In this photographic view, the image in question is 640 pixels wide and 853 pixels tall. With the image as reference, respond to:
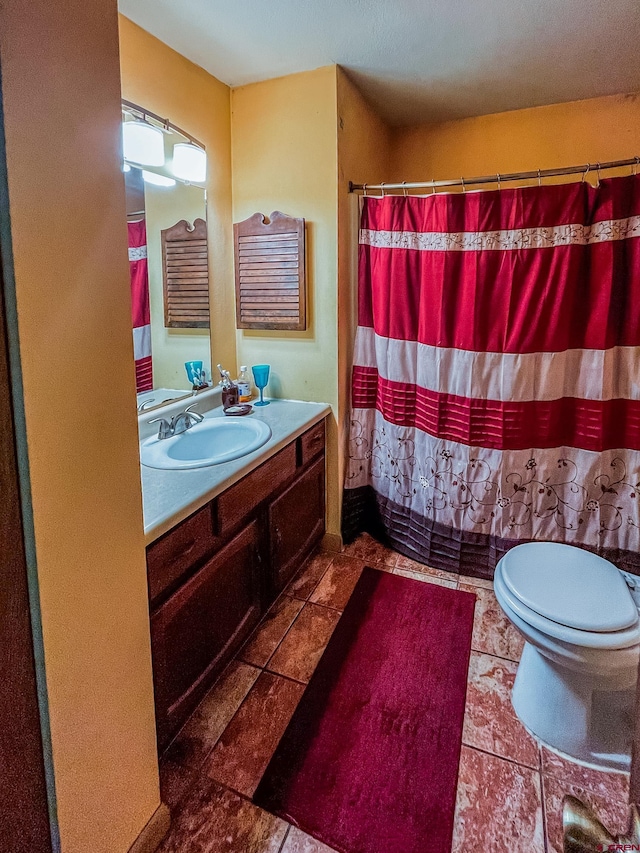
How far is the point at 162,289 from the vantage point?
188cm

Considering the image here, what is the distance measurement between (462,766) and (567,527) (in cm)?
114

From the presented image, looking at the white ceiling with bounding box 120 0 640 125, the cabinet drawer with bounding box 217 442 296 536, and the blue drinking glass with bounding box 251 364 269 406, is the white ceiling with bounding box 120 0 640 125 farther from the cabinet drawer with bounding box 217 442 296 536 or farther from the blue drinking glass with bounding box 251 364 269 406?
the cabinet drawer with bounding box 217 442 296 536

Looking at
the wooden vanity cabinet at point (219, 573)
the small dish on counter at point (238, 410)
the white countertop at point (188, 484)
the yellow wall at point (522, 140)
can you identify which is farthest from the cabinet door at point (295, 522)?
the yellow wall at point (522, 140)

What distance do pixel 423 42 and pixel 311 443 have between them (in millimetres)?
1667

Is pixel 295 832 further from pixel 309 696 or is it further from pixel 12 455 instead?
pixel 12 455

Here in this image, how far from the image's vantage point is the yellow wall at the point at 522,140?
2.30 metres

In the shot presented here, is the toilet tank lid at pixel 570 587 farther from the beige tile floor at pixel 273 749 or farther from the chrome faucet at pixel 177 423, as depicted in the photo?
the chrome faucet at pixel 177 423

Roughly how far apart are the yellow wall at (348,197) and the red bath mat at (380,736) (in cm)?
81

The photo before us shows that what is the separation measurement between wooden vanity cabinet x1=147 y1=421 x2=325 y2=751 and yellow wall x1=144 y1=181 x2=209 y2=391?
0.61 metres

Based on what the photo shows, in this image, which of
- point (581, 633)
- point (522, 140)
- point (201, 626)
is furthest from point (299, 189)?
point (581, 633)

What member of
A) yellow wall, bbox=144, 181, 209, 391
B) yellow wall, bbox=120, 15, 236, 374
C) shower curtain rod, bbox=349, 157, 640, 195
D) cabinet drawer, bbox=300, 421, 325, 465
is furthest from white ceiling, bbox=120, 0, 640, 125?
cabinet drawer, bbox=300, 421, 325, 465

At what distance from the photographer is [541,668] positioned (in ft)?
4.72

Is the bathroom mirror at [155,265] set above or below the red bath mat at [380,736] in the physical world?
above

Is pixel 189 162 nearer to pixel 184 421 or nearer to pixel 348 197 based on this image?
pixel 348 197
